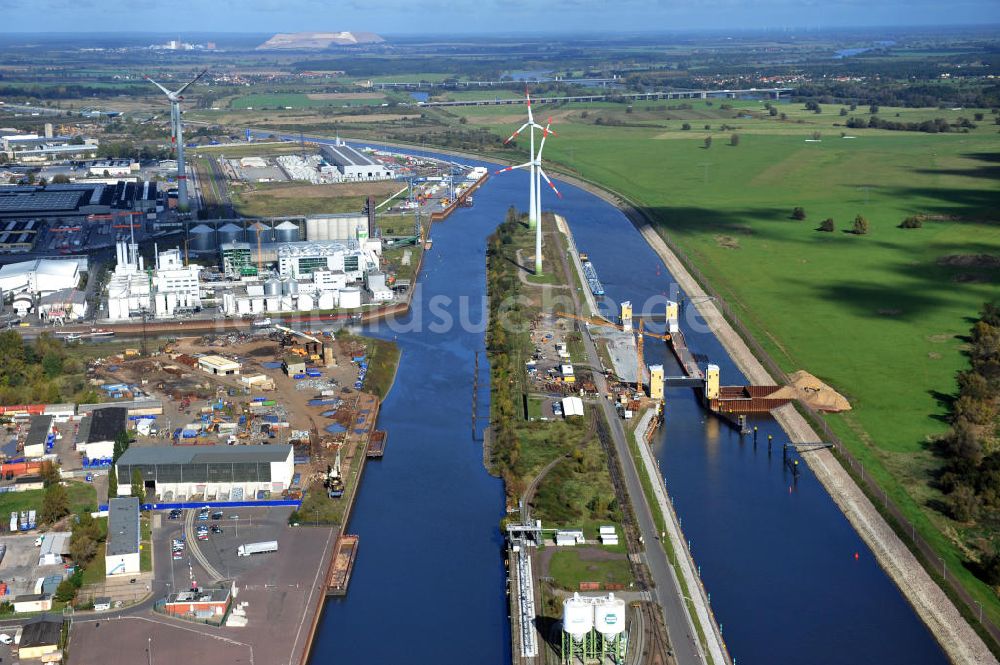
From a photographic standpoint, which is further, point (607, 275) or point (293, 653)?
point (607, 275)

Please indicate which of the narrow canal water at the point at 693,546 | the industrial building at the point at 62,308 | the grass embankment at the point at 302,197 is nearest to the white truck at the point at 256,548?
the narrow canal water at the point at 693,546

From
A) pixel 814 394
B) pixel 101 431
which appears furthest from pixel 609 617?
pixel 814 394

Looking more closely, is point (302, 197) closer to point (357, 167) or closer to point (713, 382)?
point (357, 167)

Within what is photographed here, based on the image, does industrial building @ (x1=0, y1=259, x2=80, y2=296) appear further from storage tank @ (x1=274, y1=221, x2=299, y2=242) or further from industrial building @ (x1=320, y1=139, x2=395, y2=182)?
industrial building @ (x1=320, y1=139, x2=395, y2=182)

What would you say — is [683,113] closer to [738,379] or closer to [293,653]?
[738,379]

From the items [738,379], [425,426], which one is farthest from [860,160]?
[425,426]

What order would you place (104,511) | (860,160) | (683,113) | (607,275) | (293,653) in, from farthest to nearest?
1. (683,113)
2. (860,160)
3. (607,275)
4. (104,511)
5. (293,653)

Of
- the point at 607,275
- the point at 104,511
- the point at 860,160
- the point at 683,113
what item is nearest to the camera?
the point at 104,511
